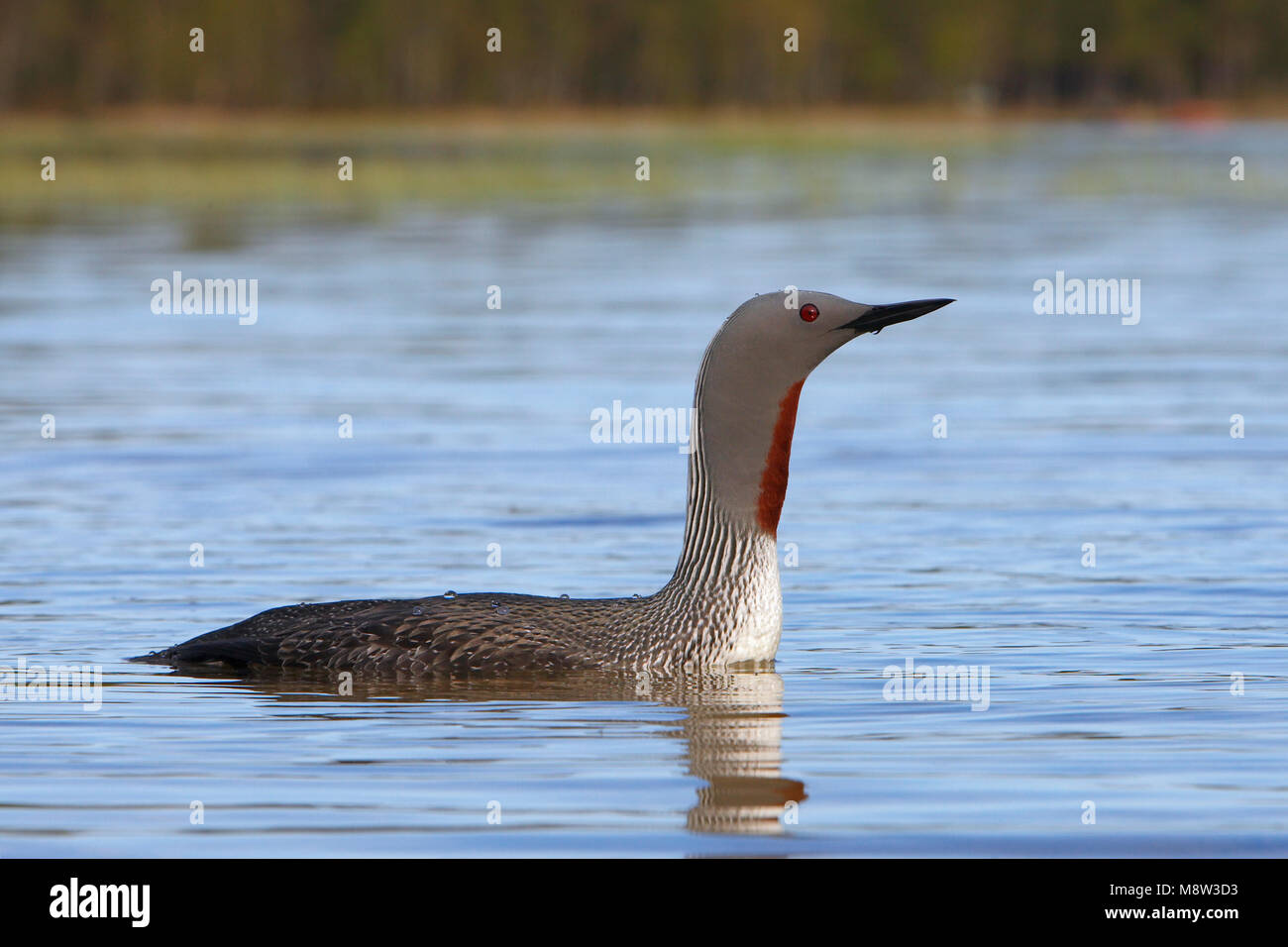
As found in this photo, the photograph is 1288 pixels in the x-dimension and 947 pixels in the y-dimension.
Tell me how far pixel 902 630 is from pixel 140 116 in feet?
335

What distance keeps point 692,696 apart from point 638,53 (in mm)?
126966

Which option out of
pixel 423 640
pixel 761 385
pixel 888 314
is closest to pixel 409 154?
pixel 423 640

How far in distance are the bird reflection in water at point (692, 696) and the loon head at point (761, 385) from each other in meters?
0.59

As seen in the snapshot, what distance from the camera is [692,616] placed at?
812 centimetres

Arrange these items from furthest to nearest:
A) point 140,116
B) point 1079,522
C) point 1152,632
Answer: point 140,116 → point 1079,522 → point 1152,632

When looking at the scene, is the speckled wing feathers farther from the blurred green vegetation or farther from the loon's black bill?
the blurred green vegetation

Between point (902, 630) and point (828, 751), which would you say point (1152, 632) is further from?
point (828, 751)

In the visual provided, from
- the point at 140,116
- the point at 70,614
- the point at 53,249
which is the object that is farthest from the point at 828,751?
the point at 140,116

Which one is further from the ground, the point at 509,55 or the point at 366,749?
the point at 509,55

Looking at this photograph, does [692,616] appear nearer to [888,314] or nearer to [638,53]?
[888,314]

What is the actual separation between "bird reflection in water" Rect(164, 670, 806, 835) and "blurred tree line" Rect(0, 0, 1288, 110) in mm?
108132

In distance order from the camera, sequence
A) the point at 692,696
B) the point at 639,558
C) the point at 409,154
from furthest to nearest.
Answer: the point at 409,154 → the point at 639,558 → the point at 692,696

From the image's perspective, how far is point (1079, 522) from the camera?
11383 mm

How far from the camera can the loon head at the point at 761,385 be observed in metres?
7.80
